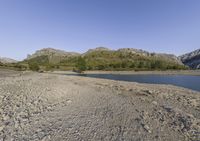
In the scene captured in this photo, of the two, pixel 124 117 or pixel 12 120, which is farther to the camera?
pixel 124 117

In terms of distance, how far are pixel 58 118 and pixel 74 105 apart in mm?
2579

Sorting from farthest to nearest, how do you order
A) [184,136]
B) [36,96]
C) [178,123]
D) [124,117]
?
[36,96] → [124,117] → [178,123] → [184,136]

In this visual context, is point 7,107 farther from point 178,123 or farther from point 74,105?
point 178,123

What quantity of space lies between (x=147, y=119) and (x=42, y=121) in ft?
19.6

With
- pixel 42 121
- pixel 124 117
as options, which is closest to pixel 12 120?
pixel 42 121

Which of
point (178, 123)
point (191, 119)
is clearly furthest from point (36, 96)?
point (191, 119)

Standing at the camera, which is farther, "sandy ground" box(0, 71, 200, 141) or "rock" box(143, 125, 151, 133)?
"rock" box(143, 125, 151, 133)

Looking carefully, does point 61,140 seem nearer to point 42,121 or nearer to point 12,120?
point 42,121

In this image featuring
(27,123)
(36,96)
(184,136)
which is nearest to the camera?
(184,136)

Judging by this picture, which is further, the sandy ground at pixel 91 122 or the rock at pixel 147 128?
the rock at pixel 147 128

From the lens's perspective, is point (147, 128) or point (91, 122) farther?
point (91, 122)

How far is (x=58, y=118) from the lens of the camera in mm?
8266

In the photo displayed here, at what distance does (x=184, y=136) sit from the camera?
21.7 ft

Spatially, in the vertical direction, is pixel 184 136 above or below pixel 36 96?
below
